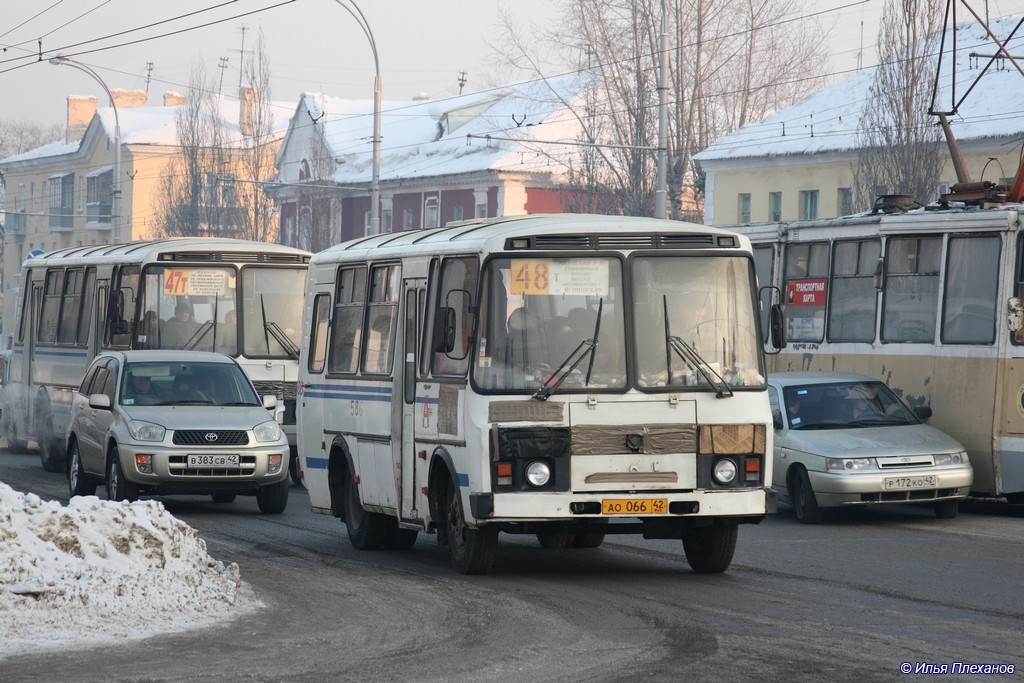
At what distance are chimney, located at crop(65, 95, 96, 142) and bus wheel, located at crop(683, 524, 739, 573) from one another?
299 feet

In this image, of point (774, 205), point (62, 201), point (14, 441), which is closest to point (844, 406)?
point (14, 441)

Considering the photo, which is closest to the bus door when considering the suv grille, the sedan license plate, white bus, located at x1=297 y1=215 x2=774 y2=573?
white bus, located at x1=297 y1=215 x2=774 y2=573

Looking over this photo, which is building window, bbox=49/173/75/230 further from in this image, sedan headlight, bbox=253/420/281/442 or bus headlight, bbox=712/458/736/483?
bus headlight, bbox=712/458/736/483

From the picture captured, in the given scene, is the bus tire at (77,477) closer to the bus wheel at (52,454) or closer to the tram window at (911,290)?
the bus wheel at (52,454)

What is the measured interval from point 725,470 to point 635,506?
711mm

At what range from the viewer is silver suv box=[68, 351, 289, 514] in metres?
17.5

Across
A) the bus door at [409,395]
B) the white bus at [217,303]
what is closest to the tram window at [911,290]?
the white bus at [217,303]

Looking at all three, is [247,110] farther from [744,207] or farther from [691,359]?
[691,359]

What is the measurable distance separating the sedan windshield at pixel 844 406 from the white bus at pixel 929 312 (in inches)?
40.3

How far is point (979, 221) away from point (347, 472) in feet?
26.9

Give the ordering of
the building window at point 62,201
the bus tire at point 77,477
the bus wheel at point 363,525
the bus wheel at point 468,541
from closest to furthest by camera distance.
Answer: the bus wheel at point 468,541
the bus wheel at point 363,525
the bus tire at point 77,477
the building window at point 62,201

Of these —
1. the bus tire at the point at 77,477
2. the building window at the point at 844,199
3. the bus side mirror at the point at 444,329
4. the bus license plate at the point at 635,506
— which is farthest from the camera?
the building window at the point at 844,199

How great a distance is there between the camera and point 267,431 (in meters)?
17.9

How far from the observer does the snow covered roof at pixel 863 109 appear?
4062 cm
